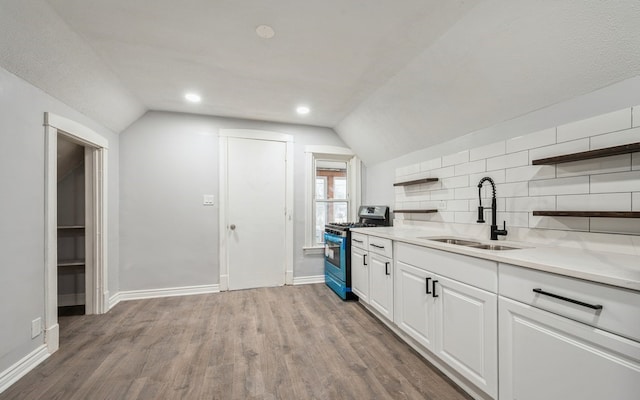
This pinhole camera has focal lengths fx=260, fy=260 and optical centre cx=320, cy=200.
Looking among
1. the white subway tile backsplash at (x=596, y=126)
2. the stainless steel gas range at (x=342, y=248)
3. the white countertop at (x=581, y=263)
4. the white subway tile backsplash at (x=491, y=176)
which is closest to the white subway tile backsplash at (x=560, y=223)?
the white countertop at (x=581, y=263)

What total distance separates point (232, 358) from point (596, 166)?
2699 millimetres

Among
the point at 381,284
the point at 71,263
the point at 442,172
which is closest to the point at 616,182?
the point at 442,172

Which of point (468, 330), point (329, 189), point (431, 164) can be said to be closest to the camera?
point (468, 330)

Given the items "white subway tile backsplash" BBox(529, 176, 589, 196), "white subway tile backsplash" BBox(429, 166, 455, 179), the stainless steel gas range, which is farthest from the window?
"white subway tile backsplash" BBox(529, 176, 589, 196)

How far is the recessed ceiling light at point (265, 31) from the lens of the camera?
1.79m

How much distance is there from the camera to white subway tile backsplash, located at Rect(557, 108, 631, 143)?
1.37 metres

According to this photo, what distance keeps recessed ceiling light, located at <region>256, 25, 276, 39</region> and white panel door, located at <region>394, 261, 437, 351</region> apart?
6.66 feet

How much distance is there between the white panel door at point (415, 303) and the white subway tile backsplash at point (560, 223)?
2.61 feet

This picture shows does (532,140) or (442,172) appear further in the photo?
(442,172)

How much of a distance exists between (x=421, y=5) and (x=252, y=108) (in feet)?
7.35

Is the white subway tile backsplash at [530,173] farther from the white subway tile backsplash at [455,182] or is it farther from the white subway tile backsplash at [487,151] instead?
the white subway tile backsplash at [455,182]

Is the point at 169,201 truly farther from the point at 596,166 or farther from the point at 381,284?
the point at 596,166

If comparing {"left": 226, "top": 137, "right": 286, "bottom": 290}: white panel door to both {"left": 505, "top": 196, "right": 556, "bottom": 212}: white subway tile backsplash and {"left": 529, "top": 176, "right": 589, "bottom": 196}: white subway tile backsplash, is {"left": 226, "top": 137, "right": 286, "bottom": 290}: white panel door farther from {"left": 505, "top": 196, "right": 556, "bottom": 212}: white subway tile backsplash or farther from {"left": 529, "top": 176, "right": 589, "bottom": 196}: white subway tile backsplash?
{"left": 529, "top": 176, "right": 589, "bottom": 196}: white subway tile backsplash

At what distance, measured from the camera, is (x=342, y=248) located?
128 inches
